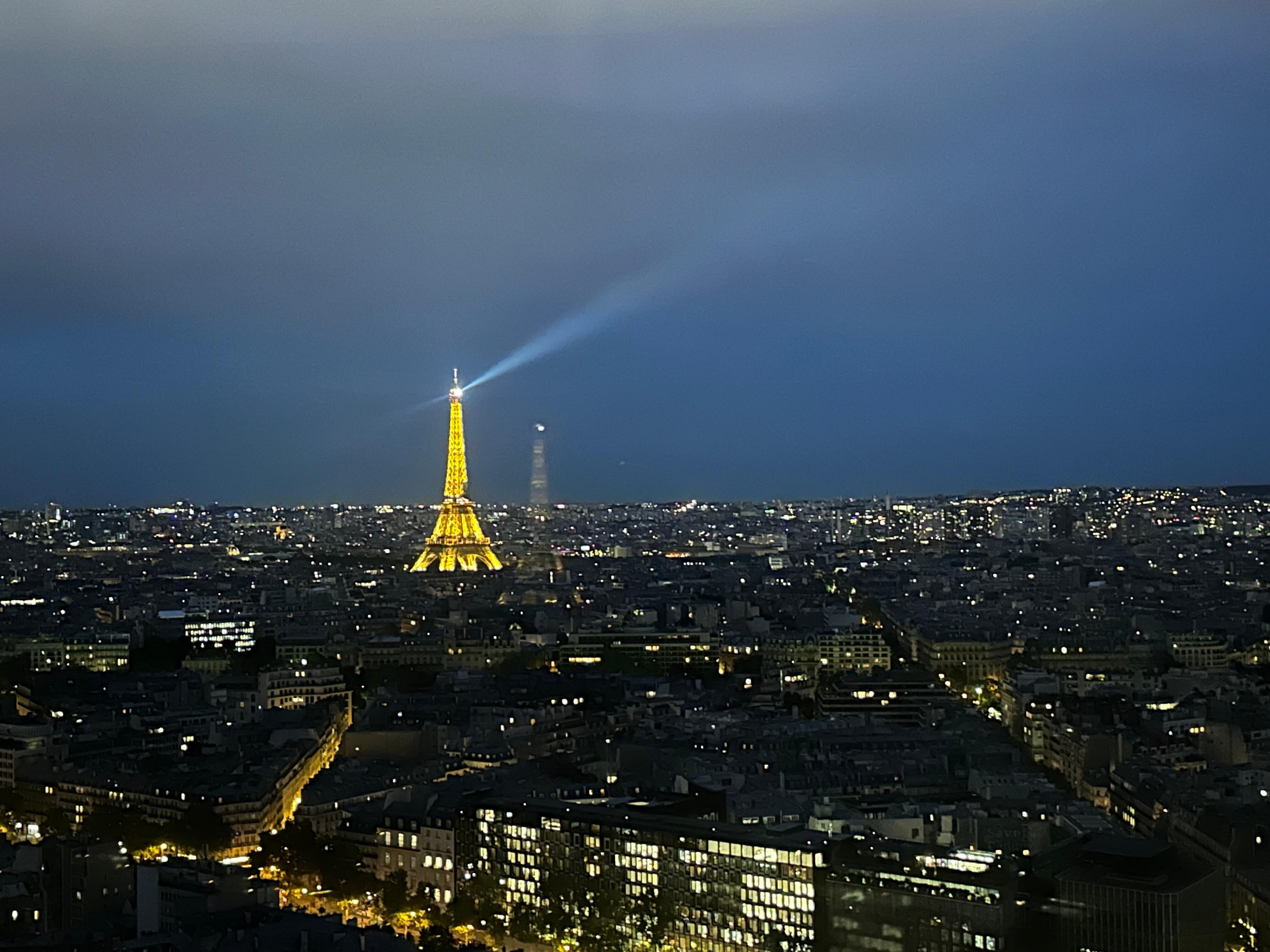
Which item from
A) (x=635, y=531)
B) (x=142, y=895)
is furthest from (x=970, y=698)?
(x=635, y=531)

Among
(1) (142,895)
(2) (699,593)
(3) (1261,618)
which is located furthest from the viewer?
(2) (699,593)

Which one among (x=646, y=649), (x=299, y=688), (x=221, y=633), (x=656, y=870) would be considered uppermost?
(x=221, y=633)

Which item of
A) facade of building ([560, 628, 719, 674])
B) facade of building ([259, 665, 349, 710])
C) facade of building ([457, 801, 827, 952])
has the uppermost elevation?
facade of building ([560, 628, 719, 674])

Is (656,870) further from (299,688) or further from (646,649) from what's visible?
(646,649)

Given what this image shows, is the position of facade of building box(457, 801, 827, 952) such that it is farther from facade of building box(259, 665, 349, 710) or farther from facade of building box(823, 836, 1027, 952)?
facade of building box(259, 665, 349, 710)

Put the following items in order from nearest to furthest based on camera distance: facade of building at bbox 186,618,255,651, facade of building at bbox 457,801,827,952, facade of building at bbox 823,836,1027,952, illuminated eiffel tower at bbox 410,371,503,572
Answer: facade of building at bbox 823,836,1027,952 < facade of building at bbox 457,801,827,952 < facade of building at bbox 186,618,255,651 < illuminated eiffel tower at bbox 410,371,503,572

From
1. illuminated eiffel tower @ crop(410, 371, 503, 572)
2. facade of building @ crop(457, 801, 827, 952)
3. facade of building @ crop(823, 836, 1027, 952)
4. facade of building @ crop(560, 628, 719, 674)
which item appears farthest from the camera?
illuminated eiffel tower @ crop(410, 371, 503, 572)

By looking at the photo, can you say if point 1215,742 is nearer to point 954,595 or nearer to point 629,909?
point 629,909

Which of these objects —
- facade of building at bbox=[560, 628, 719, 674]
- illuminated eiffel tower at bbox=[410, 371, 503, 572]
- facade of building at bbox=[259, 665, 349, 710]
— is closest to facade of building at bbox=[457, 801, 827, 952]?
facade of building at bbox=[259, 665, 349, 710]

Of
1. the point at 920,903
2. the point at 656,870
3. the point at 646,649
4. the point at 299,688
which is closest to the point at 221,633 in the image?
the point at 646,649
